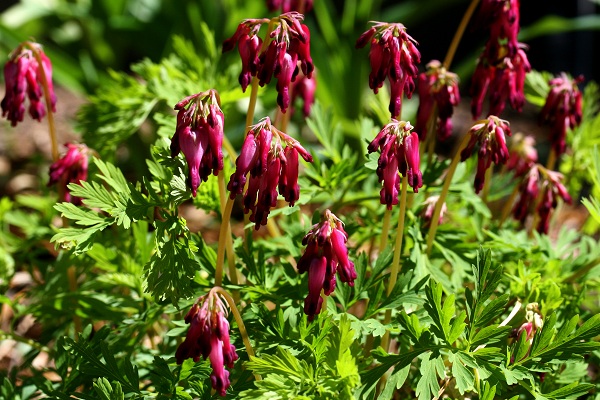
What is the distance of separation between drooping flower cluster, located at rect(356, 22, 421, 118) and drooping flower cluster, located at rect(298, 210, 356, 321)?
37 cm

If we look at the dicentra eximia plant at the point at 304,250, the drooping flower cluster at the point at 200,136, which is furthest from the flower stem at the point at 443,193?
the drooping flower cluster at the point at 200,136

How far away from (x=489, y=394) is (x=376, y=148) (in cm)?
61

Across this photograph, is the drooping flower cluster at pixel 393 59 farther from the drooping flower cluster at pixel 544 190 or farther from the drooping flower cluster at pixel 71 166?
the drooping flower cluster at pixel 71 166

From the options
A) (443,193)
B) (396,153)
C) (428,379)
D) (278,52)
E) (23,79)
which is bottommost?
(428,379)

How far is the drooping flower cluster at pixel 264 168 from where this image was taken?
60.7 inches

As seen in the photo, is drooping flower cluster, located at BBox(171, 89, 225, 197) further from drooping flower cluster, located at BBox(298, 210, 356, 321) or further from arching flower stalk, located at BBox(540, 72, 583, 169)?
arching flower stalk, located at BBox(540, 72, 583, 169)

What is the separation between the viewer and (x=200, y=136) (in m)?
1.58

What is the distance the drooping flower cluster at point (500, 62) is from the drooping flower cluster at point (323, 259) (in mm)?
839

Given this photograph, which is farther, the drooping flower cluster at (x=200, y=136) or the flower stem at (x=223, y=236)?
the flower stem at (x=223, y=236)

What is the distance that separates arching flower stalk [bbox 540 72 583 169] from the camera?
7.73ft

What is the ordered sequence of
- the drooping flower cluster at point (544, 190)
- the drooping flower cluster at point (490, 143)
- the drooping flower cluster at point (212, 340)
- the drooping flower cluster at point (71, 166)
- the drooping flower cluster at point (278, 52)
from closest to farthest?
1. the drooping flower cluster at point (212, 340)
2. the drooping flower cluster at point (278, 52)
3. the drooping flower cluster at point (490, 143)
4. the drooping flower cluster at point (71, 166)
5. the drooping flower cluster at point (544, 190)

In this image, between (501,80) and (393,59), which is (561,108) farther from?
(393,59)

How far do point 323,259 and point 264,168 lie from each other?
24 cm

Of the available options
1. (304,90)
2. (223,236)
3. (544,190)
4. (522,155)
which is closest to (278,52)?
(223,236)
